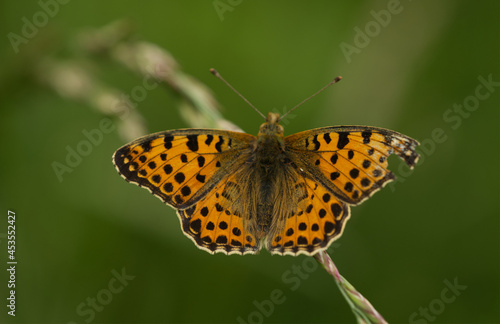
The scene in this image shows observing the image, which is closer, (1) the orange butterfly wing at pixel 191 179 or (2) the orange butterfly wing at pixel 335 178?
(2) the orange butterfly wing at pixel 335 178

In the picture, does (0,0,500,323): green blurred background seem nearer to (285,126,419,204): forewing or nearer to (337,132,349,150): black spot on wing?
(285,126,419,204): forewing

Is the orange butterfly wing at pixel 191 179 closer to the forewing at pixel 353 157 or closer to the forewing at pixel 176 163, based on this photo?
the forewing at pixel 176 163

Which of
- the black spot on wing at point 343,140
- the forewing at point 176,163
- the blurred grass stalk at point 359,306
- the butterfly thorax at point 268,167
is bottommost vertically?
the blurred grass stalk at point 359,306

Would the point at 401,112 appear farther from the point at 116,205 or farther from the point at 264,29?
the point at 116,205

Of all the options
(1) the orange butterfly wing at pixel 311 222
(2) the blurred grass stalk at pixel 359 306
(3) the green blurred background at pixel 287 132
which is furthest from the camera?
(3) the green blurred background at pixel 287 132

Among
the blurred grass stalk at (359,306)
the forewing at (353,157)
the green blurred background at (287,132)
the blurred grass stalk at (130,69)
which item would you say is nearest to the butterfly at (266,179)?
the forewing at (353,157)

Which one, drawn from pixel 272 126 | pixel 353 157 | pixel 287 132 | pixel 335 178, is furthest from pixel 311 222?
pixel 287 132

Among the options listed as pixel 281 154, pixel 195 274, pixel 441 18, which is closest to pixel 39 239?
pixel 195 274

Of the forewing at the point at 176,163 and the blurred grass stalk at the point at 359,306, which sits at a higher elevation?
the forewing at the point at 176,163

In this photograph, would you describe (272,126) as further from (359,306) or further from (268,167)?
(359,306)
